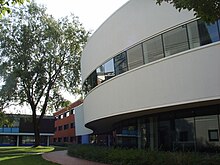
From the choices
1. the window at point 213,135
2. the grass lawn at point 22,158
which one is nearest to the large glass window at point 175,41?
the window at point 213,135

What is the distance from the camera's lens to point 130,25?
53.7 feet

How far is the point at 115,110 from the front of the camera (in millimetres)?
17234

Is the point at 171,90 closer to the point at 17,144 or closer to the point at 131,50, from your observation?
the point at 131,50

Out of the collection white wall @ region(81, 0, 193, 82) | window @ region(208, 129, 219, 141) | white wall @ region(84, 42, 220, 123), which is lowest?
window @ region(208, 129, 219, 141)

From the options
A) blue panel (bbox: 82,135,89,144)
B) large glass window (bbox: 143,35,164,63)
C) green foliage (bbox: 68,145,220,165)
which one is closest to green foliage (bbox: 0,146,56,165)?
green foliage (bbox: 68,145,220,165)

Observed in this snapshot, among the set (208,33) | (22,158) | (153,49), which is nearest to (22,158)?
(22,158)

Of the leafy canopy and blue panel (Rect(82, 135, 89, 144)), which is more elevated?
the leafy canopy

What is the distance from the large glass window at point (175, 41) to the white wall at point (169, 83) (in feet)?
1.78

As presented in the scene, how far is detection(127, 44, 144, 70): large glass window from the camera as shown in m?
15.6

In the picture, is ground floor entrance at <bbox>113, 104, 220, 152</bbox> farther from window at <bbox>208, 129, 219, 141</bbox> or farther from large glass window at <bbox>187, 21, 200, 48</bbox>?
large glass window at <bbox>187, 21, 200, 48</bbox>

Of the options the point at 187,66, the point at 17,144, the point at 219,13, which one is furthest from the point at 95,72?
the point at 17,144

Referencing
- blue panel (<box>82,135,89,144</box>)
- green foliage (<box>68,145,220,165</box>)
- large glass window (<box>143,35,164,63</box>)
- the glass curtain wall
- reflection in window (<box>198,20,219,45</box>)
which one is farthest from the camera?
blue panel (<box>82,135,89,144</box>)

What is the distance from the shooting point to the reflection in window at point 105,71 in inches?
719

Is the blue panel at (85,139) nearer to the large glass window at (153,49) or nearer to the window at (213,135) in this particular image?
the large glass window at (153,49)
